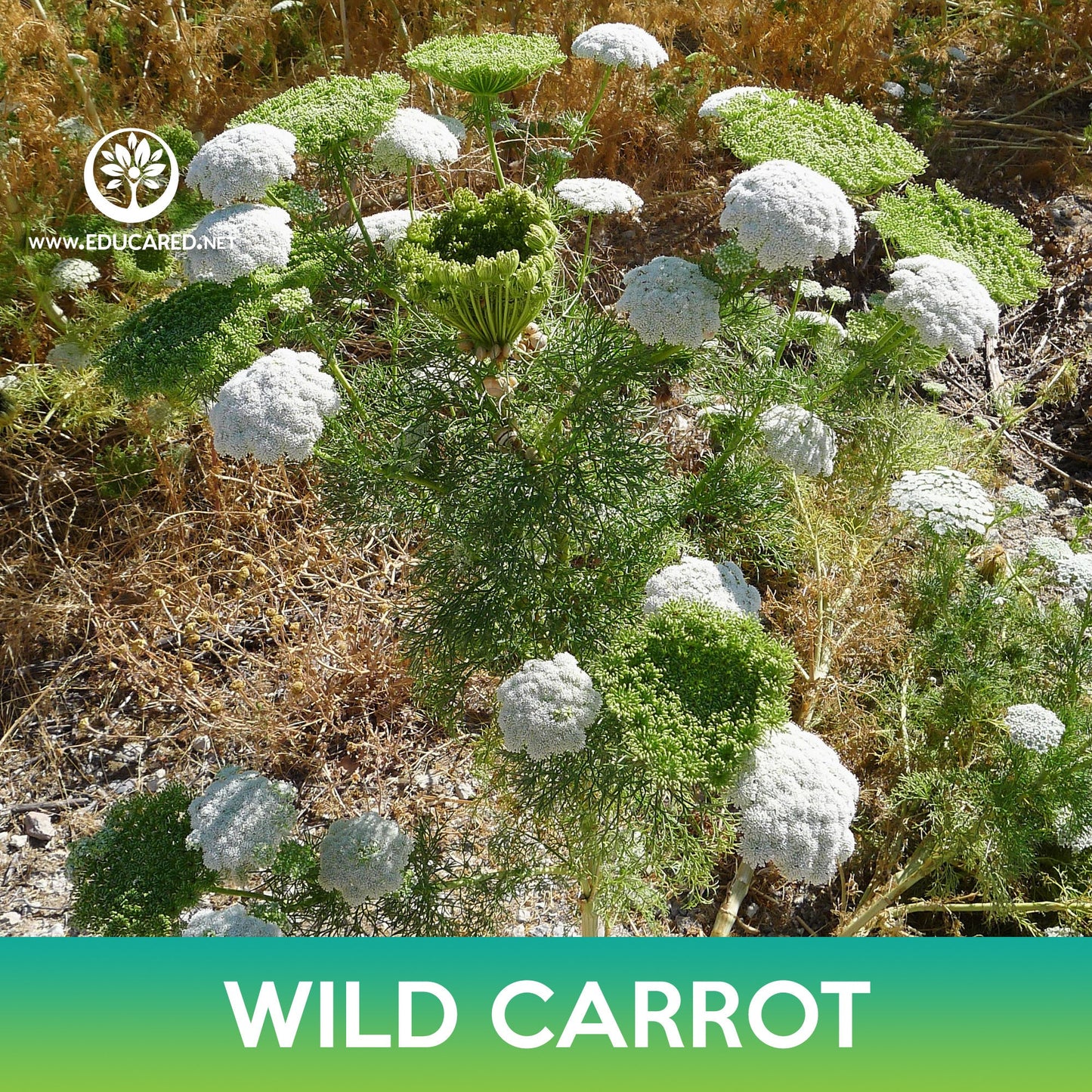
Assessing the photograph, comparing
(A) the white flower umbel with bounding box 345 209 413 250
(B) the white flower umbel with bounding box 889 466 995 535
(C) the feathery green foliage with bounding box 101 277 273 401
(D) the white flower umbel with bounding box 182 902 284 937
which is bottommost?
(D) the white flower umbel with bounding box 182 902 284 937

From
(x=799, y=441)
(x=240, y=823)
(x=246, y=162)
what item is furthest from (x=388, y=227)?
(x=240, y=823)

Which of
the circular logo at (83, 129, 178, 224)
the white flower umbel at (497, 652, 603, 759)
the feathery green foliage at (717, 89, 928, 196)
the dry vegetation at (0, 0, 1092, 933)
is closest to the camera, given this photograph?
the white flower umbel at (497, 652, 603, 759)

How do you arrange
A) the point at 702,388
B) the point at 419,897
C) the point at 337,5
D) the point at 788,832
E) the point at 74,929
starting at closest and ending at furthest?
the point at 788,832
the point at 74,929
the point at 419,897
the point at 702,388
the point at 337,5

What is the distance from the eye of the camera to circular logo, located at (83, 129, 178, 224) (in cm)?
464

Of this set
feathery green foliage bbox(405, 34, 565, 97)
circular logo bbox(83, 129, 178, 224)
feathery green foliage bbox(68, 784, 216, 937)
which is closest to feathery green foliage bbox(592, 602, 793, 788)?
feathery green foliage bbox(68, 784, 216, 937)

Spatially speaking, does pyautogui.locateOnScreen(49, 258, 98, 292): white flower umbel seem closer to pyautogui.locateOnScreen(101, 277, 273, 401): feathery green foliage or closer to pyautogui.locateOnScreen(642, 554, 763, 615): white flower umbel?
pyautogui.locateOnScreen(101, 277, 273, 401): feathery green foliage

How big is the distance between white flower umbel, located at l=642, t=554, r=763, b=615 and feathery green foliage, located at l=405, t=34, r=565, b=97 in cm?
161

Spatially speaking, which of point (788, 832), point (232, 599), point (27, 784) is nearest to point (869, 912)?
point (788, 832)

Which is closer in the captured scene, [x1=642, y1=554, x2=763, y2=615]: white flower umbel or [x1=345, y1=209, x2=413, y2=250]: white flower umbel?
[x1=642, y1=554, x2=763, y2=615]: white flower umbel

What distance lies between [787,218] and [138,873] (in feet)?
8.49

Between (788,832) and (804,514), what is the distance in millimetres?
1965

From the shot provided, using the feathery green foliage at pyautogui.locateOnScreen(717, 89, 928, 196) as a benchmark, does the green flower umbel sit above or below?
below

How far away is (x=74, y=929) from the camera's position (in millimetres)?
2961

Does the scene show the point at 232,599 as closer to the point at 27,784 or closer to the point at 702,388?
the point at 27,784
